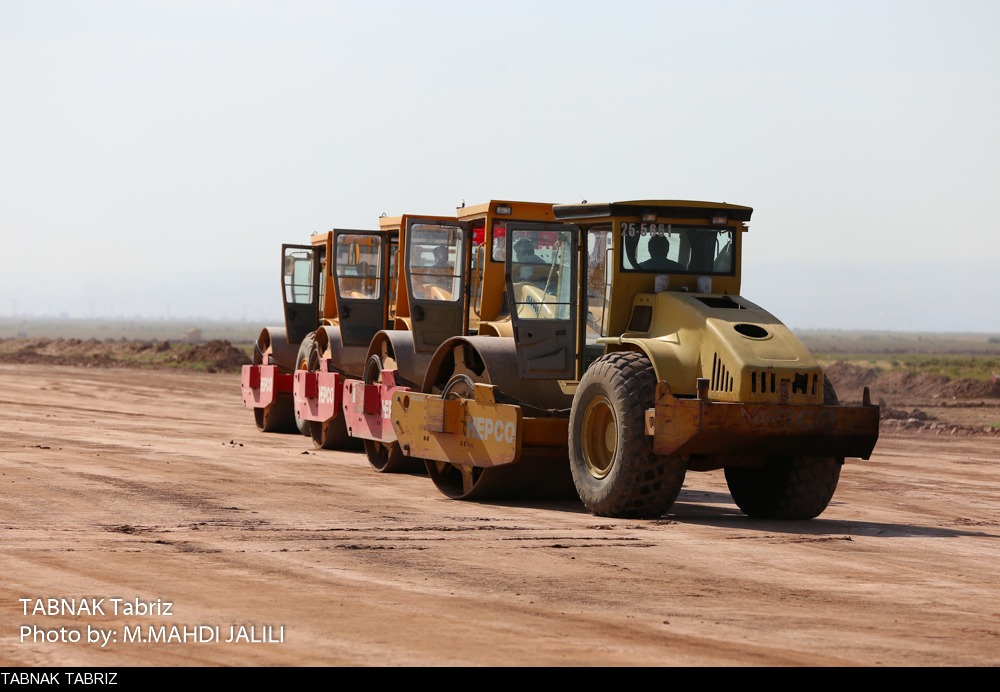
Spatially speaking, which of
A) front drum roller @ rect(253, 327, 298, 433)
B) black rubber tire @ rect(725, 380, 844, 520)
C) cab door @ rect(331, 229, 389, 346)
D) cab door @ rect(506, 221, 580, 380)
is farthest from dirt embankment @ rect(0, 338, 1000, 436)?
cab door @ rect(506, 221, 580, 380)

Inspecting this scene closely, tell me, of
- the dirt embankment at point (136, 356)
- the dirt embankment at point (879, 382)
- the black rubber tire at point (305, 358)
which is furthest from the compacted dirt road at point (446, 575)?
the dirt embankment at point (136, 356)

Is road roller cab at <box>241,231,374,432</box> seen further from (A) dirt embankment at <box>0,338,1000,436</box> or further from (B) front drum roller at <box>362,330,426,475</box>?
(A) dirt embankment at <box>0,338,1000,436</box>

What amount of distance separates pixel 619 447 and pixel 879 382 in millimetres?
35099

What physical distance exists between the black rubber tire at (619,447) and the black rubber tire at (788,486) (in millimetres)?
1128

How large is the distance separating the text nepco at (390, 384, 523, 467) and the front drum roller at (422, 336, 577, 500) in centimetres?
15

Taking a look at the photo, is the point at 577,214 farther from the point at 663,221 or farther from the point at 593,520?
the point at 593,520

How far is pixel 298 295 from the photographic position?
23.5m

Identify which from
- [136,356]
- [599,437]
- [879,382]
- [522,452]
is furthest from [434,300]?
[136,356]

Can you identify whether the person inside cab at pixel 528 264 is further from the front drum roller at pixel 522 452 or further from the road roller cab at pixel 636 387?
the front drum roller at pixel 522 452

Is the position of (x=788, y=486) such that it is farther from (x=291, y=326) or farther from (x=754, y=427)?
(x=291, y=326)

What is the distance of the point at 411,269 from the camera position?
1750cm

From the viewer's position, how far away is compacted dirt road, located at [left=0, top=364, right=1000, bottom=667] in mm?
7637

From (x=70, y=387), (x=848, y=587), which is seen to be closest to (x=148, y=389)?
(x=70, y=387)
